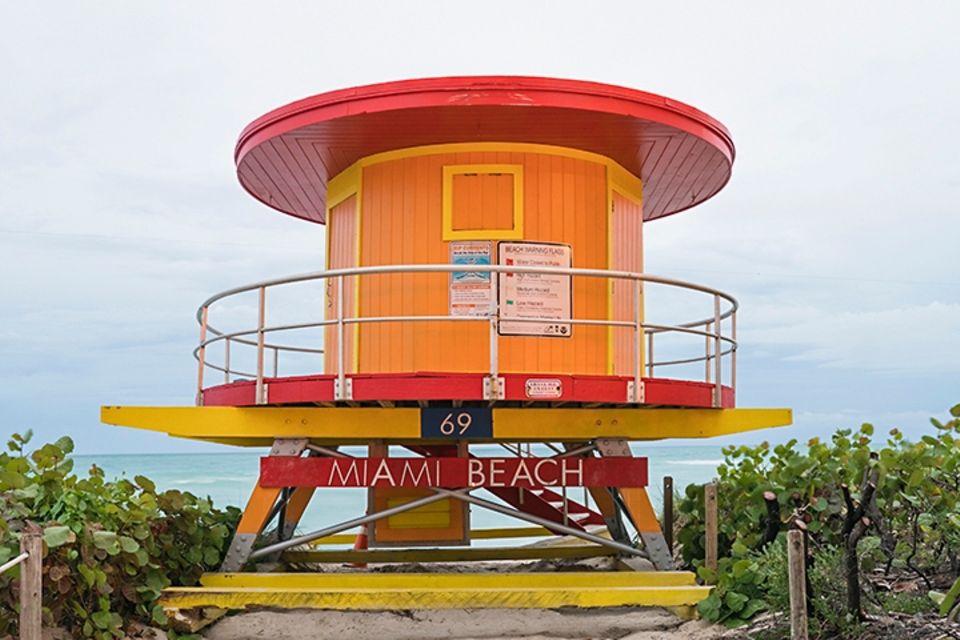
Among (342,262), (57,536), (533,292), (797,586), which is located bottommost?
(797,586)

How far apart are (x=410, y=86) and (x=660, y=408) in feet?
12.0

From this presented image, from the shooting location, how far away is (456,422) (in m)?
9.21

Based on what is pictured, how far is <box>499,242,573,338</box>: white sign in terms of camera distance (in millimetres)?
9828

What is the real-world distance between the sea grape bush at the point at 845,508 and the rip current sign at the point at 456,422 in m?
2.19

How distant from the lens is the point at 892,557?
877 centimetres

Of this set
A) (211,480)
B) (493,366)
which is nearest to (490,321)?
(493,366)

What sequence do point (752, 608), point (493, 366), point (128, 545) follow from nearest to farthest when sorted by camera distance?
point (128, 545)
point (752, 608)
point (493, 366)

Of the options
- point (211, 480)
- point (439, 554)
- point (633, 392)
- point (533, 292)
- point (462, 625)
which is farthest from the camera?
point (211, 480)

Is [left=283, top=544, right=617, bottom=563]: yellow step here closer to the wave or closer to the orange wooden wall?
the orange wooden wall

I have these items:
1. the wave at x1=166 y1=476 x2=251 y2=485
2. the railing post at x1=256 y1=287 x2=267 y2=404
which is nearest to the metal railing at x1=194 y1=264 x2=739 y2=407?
the railing post at x1=256 y1=287 x2=267 y2=404

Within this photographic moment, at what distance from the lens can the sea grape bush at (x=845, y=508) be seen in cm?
825

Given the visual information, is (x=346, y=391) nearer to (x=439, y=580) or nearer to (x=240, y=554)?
(x=439, y=580)

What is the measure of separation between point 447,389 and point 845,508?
3.34m

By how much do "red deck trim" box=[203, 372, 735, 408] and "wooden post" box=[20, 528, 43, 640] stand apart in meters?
2.71
